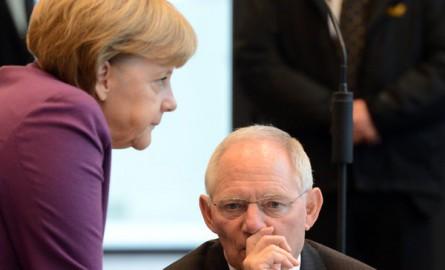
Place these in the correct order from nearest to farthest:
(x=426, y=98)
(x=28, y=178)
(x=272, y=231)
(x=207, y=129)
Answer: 1. (x=28, y=178)
2. (x=272, y=231)
3. (x=426, y=98)
4. (x=207, y=129)

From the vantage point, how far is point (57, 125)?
2.04m

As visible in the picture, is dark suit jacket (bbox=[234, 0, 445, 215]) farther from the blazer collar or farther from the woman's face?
the woman's face

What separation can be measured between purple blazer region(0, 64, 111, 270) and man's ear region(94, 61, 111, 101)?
14 centimetres

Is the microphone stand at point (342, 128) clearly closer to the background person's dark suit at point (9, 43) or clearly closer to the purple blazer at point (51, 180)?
the purple blazer at point (51, 180)

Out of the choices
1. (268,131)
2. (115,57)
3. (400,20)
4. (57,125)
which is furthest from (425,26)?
(57,125)

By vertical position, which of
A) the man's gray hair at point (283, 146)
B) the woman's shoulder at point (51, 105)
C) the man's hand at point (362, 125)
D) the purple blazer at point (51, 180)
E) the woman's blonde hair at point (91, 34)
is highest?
the woman's blonde hair at point (91, 34)

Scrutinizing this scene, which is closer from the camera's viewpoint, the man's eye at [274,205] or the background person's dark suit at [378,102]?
the man's eye at [274,205]

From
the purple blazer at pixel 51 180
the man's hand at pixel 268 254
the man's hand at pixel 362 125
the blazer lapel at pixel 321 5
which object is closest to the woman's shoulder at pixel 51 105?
the purple blazer at pixel 51 180

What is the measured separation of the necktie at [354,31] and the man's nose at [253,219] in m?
1.54

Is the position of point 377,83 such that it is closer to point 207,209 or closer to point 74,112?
point 207,209

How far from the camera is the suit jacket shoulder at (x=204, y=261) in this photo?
103 inches

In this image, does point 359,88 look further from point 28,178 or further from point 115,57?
point 28,178

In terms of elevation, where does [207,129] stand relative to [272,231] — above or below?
below

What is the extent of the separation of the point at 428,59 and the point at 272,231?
171 centimetres
